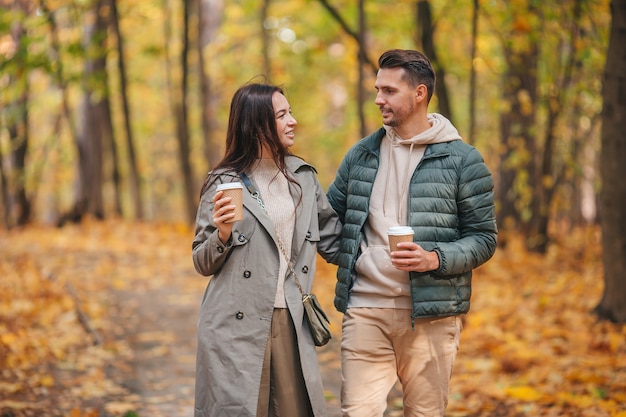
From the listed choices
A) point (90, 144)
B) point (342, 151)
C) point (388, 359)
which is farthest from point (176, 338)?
point (342, 151)

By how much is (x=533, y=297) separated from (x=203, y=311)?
7.73 m

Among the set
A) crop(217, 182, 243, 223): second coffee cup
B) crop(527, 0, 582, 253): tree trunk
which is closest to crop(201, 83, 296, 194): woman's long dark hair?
crop(217, 182, 243, 223): second coffee cup

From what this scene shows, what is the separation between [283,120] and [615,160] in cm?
497

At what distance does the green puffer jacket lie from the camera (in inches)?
147

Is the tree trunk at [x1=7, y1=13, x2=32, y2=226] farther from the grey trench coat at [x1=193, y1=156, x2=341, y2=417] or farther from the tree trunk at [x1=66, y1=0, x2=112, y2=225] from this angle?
the grey trench coat at [x1=193, y1=156, x2=341, y2=417]

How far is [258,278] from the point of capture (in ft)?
12.1

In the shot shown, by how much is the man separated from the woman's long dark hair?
500mm

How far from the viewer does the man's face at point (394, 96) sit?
3791 mm

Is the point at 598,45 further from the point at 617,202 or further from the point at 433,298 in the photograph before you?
the point at 433,298

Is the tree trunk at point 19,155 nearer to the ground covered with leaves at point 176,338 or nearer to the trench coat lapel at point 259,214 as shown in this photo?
the ground covered with leaves at point 176,338

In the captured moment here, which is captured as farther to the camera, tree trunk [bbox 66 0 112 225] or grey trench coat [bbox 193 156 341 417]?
tree trunk [bbox 66 0 112 225]

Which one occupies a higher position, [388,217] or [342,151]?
[342,151]

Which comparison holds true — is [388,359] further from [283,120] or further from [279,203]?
[283,120]

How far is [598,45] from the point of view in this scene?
36.0 feet
